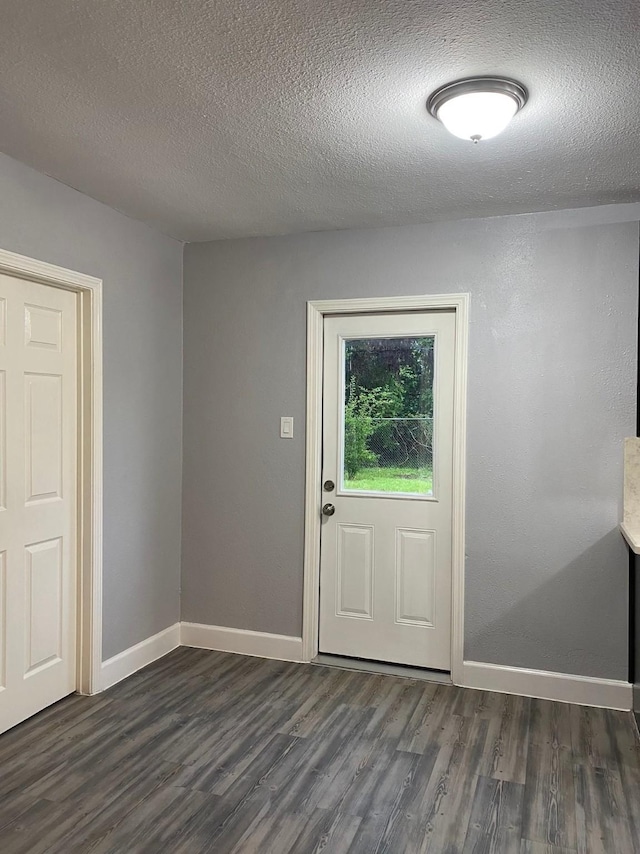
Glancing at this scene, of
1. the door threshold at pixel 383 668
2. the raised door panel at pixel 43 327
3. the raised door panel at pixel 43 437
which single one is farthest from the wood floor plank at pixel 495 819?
the raised door panel at pixel 43 327

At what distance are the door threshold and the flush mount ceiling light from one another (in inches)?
106

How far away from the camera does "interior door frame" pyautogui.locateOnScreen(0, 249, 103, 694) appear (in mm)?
3240

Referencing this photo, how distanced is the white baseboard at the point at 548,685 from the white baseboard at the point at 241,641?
1.00 metres

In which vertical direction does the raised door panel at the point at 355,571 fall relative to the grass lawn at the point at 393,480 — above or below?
below

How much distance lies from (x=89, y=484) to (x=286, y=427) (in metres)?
1.15

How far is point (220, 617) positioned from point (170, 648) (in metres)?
0.34

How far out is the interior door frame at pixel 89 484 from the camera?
10.6 ft

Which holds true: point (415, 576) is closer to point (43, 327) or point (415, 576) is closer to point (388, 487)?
point (388, 487)

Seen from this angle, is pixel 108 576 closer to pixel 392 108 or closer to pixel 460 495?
pixel 460 495

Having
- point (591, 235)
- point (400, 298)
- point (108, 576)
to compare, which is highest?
point (591, 235)

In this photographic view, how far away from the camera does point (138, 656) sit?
364 cm

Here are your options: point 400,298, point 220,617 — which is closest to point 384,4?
point 400,298

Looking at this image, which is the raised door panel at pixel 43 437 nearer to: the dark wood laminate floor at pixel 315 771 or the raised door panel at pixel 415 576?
the dark wood laminate floor at pixel 315 771

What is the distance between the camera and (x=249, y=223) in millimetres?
3625
